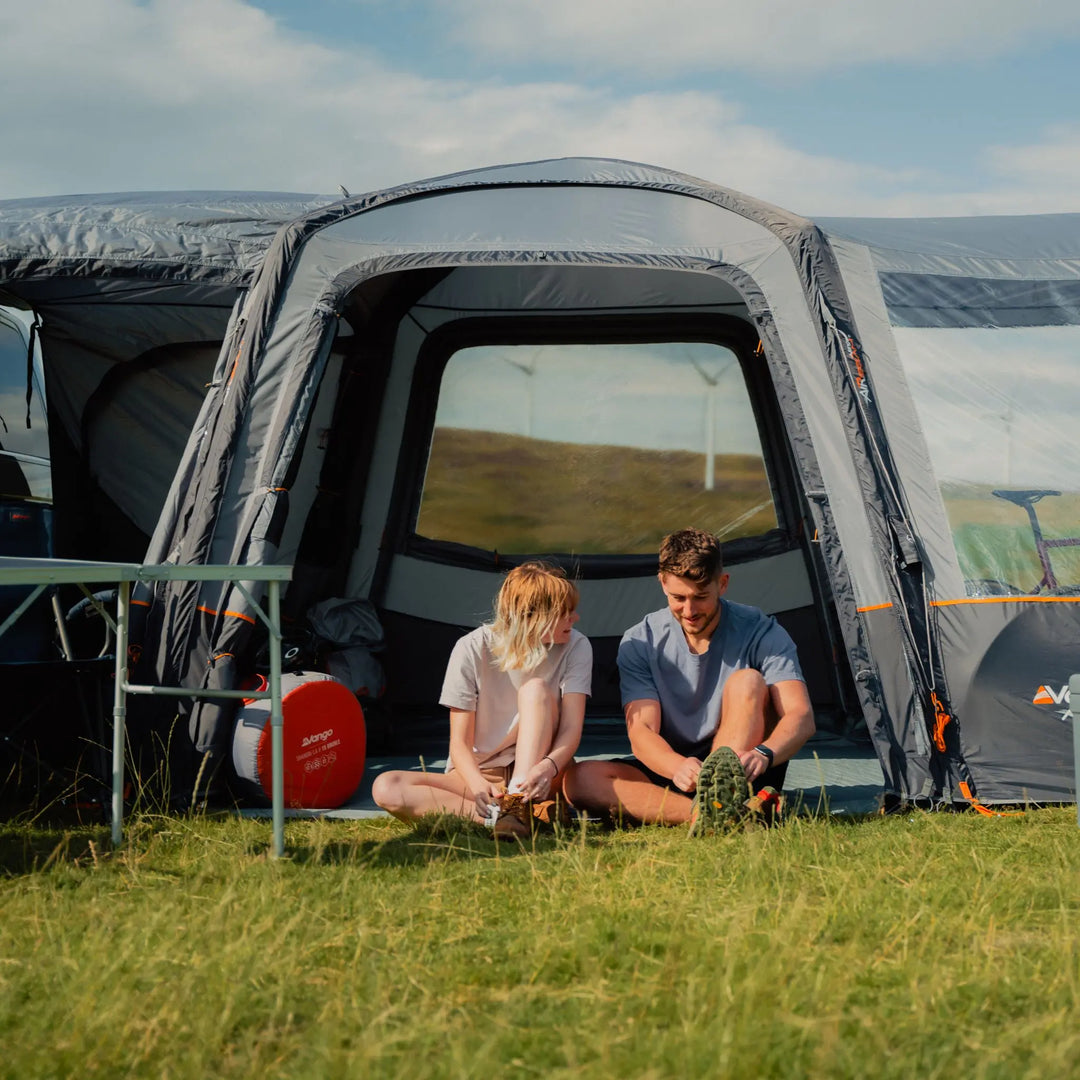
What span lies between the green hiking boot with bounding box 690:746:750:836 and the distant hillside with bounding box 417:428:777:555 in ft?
7.27

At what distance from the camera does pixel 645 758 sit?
3326 millimetres

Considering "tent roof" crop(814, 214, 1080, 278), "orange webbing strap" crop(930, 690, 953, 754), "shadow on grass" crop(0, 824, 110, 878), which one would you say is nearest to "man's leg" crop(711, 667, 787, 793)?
"orange webbing strap" crop(930, 690, 953, 754)

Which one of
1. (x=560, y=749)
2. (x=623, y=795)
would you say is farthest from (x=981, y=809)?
(x=560, y=749)

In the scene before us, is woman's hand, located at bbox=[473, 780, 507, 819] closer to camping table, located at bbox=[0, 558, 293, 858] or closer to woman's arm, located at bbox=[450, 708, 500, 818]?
woman's arm, located at bbox=[450, 708, 500, 818]

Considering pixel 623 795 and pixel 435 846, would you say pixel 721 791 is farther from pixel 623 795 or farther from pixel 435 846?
pixel 435 846

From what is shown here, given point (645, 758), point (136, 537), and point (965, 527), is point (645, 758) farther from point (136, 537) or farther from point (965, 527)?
point (136, 537)

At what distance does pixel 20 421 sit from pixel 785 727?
3.45 meters

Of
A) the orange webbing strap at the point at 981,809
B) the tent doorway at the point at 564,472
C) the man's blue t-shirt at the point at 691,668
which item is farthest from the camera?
the tent doorway at the point at 564,472

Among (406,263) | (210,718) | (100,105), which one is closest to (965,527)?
(406,263)

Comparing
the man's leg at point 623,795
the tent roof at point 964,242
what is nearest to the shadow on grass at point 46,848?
the man's leg at point 623,795

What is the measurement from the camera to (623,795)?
3355 mm

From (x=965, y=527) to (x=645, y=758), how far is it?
122cm

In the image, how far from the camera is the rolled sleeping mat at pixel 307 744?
3.54m

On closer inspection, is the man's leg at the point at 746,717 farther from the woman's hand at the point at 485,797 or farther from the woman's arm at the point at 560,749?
A: the woman's hand at the point at 485,797
